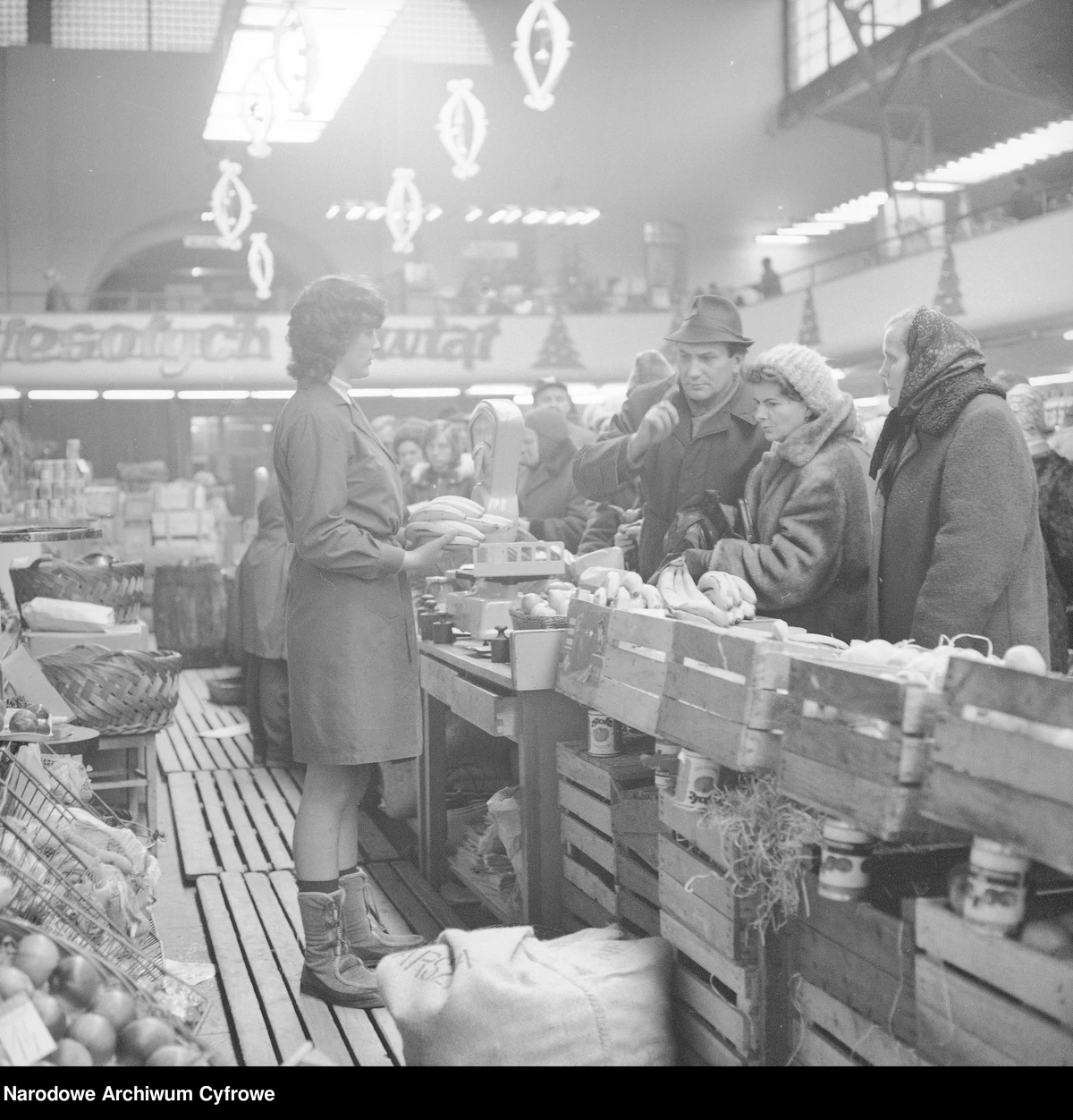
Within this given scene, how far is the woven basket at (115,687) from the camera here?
415cm

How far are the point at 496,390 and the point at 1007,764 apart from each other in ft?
59.0

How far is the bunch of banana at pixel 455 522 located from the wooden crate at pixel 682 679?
1.16 ft

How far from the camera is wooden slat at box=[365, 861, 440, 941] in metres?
3.64

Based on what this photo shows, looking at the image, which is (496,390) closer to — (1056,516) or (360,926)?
(1056,516)

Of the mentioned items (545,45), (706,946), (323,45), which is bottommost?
(706,946)

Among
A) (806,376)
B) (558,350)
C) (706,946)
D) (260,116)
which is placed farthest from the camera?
(558,350)

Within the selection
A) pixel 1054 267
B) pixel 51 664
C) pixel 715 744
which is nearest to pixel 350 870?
pixel 715 744

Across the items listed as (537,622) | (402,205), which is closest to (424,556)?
(537,622)

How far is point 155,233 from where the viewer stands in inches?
780

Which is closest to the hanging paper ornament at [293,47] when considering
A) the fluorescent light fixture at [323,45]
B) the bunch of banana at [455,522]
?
the fluorescent light fixture at [323,45]

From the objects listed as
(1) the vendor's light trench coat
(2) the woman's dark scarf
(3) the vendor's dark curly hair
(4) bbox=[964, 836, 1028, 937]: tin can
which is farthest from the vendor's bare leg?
(4) bbox=[964, 836, 1028, 937]: tin can

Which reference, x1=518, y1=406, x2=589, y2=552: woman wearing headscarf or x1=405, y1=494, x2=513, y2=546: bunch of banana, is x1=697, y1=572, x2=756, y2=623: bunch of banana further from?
x1=518, y1=406, x2=589, y2=552: woman wearing headscarf

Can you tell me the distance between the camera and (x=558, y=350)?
18984 mm
